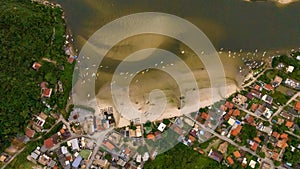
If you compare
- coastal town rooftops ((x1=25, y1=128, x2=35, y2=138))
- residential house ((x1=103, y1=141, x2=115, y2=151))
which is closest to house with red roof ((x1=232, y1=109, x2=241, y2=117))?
residential house ((x1=103, y1=141, x2=115, y2=151))

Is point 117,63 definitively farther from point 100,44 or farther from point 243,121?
point 243,121

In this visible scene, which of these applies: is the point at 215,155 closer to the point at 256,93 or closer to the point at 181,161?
the point at 181,161

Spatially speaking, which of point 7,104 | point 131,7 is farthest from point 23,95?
point 131,7

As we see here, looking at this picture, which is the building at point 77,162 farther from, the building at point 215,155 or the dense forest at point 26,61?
the building at point 215,155

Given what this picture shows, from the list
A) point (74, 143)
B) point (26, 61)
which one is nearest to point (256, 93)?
point (74, 143)

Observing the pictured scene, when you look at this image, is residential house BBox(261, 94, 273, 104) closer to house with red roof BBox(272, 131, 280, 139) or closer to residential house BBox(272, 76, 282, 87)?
residential house BBox(272, 76, 282, 87)

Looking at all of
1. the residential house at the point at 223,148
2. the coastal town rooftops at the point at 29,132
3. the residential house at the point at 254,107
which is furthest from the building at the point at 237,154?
the coastal town rooftops at the point at 29,132
